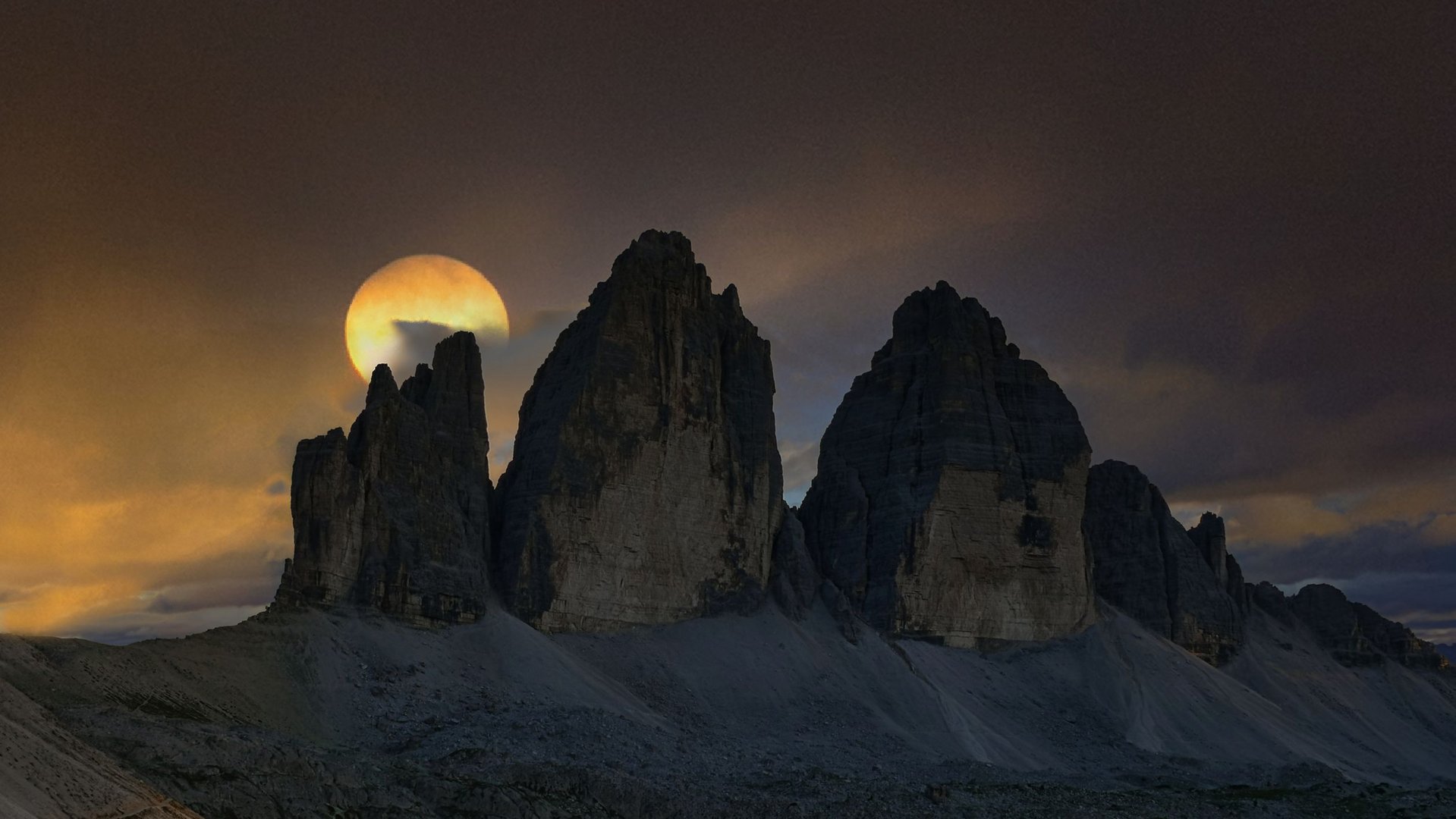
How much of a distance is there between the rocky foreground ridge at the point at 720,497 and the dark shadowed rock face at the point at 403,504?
0.50 ft

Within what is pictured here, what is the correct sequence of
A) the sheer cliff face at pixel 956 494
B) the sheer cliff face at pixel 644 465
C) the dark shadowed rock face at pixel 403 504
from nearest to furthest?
the dark shadowed rock face at pixel 403 504, the sheer cliff face at pixel 644 465, the sheer cliff face at pixel 956 494

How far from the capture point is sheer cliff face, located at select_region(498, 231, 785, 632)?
94250 millimetres

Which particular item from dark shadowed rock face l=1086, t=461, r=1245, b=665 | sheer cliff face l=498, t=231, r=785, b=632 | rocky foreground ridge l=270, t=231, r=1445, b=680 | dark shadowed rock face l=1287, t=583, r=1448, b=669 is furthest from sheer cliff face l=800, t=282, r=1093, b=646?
dark shadowed rock face l=1287, t=583, r=1448, b=669

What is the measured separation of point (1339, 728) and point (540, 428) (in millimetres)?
94644

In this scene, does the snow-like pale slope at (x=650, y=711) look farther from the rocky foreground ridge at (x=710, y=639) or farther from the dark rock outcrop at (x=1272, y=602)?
the dark rock outcrop at (x=1272, y=602)

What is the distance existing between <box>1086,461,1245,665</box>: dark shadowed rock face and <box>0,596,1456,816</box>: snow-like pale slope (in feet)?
26.5

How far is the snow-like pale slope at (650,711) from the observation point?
46625 mm

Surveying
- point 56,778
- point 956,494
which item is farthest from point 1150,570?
point 56,778

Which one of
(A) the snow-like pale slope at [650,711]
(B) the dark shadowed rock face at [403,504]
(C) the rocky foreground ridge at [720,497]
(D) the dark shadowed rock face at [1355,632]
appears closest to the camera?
(A) the snow-like pale slope at [650,711]

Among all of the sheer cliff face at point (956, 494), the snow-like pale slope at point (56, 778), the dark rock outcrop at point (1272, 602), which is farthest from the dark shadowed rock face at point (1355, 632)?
the snow-like pale slope at point (56, 778)

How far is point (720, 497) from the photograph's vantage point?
104750mm

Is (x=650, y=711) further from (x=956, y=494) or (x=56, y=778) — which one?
(x=56, y=778)

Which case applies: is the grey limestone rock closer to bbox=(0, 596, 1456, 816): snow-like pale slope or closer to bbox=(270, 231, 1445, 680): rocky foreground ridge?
bbox=(270, 231, 1445, 680): rocky foreground ridge

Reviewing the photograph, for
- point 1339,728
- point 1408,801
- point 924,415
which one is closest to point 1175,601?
point 1339,728
